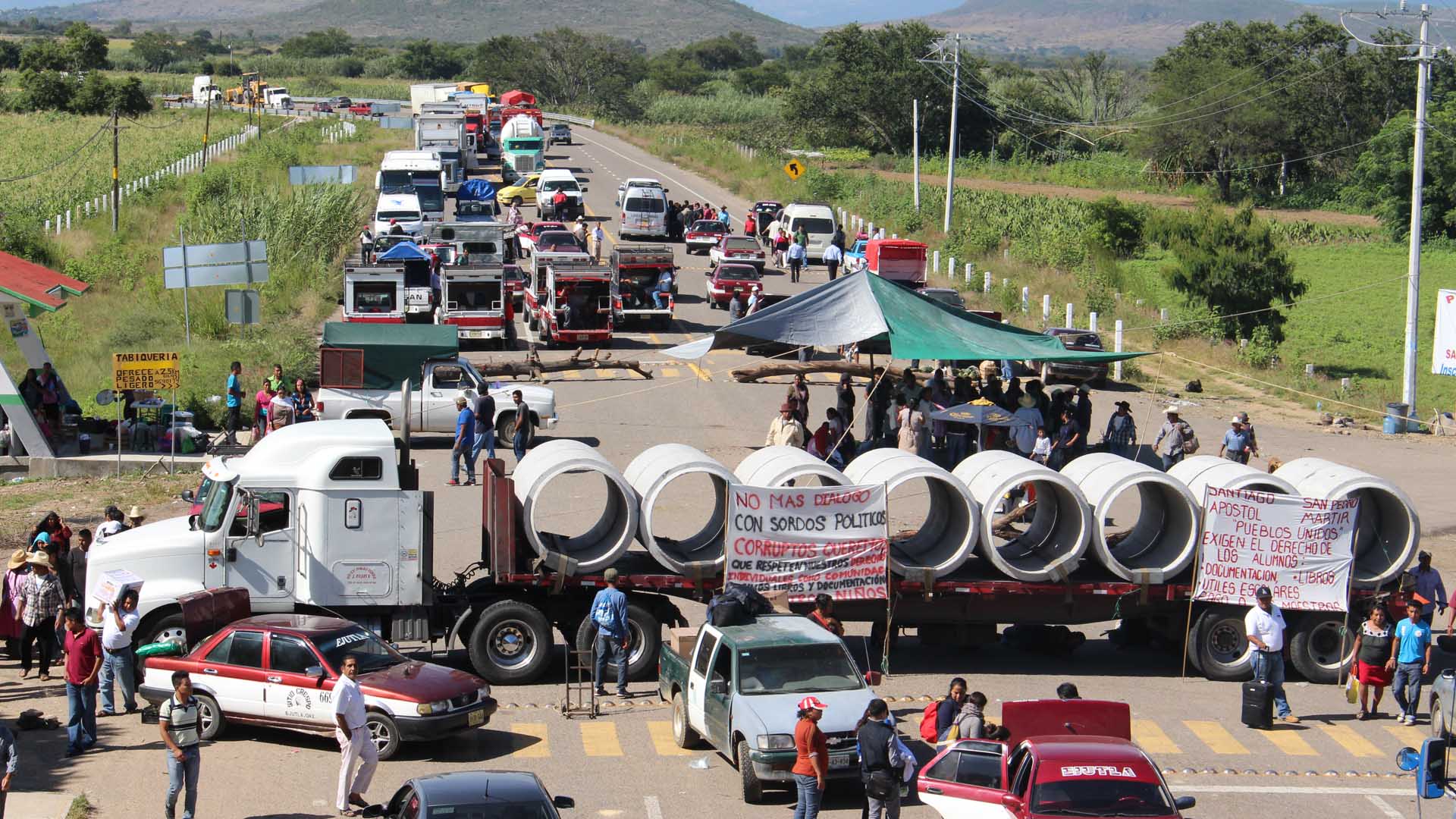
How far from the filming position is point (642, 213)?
57.1 m

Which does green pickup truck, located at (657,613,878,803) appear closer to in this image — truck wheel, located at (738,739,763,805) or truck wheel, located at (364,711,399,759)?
truck wheel, located at (738,739,763,805)

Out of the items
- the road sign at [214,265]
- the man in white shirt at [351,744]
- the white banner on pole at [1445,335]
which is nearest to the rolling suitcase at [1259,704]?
the man in white shirt at [351,744]

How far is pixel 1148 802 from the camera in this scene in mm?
11227

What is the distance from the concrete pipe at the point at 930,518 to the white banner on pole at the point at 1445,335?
1921 cm

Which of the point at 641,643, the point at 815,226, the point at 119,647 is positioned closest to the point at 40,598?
the point at 119,647

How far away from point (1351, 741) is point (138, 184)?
54912 millimetres

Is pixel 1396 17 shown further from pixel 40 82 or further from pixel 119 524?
pixel 40 82

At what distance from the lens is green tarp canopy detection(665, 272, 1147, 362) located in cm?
2409

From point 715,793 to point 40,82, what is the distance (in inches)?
4265

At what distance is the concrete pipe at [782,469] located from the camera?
58.5 feet

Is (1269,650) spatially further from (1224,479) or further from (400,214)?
(400,214)

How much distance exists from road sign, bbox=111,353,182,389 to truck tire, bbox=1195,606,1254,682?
1713 cm

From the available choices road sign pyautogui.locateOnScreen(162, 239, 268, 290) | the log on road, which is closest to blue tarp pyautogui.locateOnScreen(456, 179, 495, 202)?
the log on road

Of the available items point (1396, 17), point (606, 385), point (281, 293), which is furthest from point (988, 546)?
point (281, 293)
